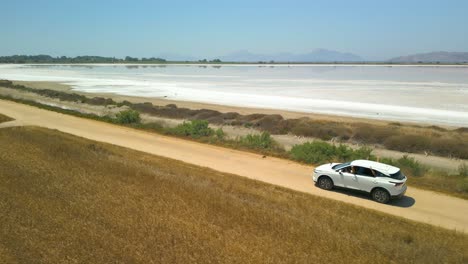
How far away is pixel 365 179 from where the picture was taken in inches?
674

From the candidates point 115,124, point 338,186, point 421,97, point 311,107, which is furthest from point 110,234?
point 421,97

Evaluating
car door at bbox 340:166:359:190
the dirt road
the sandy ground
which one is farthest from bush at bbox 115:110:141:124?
car door at bbox 340:166:359:190

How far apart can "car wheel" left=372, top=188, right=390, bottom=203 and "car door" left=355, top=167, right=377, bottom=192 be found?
257 mm

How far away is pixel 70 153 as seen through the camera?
19734 millimetres

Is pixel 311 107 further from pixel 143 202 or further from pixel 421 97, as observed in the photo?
pixel 143 202

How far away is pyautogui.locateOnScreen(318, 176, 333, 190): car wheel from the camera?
719 inches

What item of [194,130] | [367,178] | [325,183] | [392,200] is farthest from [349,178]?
[194,130]

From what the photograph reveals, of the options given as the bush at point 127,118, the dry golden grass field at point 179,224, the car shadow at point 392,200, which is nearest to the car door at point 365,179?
the car shadow at point 392,200

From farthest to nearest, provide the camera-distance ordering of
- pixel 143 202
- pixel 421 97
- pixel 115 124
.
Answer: pixel 421 97 < pixel 115 124 < pixel 143 202

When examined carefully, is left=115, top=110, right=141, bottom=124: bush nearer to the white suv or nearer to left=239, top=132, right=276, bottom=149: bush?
left=239, top=132, right=276, bottom=149: bush

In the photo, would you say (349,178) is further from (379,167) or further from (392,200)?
(392,200)

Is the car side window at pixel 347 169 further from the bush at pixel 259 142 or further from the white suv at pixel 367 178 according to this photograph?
the bush at pixel 259 142

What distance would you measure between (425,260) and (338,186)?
7838mm

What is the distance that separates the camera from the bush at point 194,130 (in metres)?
32.8
